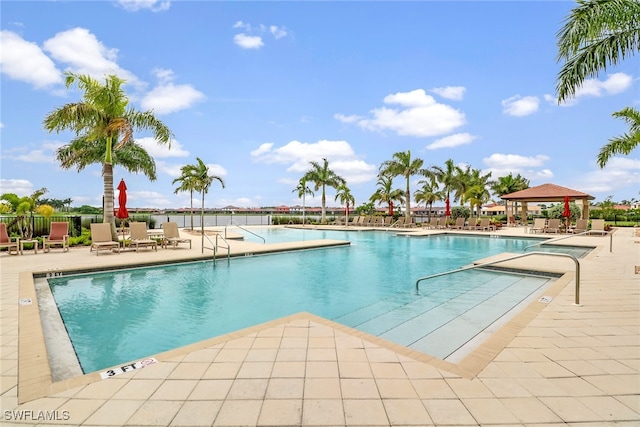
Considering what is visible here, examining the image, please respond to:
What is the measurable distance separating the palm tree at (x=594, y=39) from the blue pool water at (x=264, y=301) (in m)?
4.33

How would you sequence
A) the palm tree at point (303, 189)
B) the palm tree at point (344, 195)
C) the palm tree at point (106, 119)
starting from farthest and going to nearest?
the palm tree at point (303, 189), the palm tree at point (344, 195), the palm tree at point (106, 119)

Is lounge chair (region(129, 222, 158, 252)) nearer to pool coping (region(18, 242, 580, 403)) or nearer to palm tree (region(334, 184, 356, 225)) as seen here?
pool coping (region(18, 242, 580, 403))

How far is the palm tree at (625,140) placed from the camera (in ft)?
34.6

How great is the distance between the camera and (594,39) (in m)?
6.21

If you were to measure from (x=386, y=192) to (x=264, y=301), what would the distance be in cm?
2409

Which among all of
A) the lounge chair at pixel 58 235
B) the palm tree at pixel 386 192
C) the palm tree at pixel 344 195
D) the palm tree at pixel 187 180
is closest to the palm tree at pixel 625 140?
the palm tree at pixel 386 192

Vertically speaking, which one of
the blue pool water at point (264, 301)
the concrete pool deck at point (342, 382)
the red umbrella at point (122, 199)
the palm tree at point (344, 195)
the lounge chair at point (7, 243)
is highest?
the palm tree at point (344, 195)

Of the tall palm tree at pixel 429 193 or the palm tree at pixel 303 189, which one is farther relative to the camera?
the palm tree at pixel 303 189

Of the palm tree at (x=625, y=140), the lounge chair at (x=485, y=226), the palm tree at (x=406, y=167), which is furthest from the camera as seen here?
the palm tree at (x=406, y=167)

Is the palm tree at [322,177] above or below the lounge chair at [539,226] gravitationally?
above

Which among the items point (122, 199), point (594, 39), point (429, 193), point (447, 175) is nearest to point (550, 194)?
point (447, 175)

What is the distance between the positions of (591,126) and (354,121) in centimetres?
1506

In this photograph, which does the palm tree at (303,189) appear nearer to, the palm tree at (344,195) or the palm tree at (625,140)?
the palm tree at (344,195)

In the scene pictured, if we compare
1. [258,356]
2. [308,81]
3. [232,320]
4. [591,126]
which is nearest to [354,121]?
[308,81]
